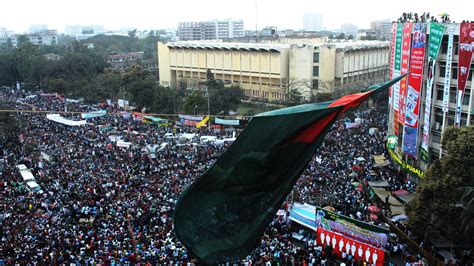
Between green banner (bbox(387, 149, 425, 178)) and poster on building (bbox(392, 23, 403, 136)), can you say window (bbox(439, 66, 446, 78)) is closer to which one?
poster on building (bbox(392, 23, 403, 136))

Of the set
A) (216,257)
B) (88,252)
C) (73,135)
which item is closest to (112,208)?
(88,252)

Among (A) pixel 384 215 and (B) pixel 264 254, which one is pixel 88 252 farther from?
(A) pixel 384 215

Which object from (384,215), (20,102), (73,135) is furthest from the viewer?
(20,102)

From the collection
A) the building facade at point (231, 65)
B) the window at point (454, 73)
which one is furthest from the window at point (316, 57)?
the window at point (454, 73)

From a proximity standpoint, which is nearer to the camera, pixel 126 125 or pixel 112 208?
pixel 112 208

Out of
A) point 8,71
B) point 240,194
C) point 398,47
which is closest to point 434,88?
point 398,47

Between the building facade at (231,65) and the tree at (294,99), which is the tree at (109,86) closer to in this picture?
the building facade at (231,65)

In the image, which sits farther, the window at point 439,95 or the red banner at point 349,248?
the window at point 439,95

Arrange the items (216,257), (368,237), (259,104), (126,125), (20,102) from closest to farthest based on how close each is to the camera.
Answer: (216,257)
(368,237)
(126,125)
(20,102)
(259,104)
